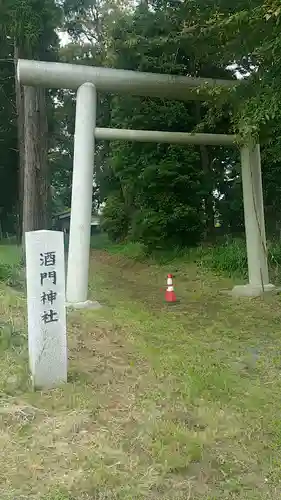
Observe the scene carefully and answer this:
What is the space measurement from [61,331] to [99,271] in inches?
427

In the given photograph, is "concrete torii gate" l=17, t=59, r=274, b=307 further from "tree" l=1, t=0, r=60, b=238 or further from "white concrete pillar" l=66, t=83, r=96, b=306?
"tree" l=1, t=0, r=60, b=238

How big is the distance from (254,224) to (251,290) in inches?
51.0

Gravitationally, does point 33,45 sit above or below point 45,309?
above

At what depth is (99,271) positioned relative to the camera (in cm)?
1522

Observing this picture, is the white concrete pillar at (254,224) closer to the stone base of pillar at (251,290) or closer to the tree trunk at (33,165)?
the stone base of pillar at (251,290)

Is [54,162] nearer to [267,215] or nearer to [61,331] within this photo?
[267,215]

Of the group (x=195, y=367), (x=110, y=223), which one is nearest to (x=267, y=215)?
(x=110, y=223)

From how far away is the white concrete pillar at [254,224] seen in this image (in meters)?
9.95

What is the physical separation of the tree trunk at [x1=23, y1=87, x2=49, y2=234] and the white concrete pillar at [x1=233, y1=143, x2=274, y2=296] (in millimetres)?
5356

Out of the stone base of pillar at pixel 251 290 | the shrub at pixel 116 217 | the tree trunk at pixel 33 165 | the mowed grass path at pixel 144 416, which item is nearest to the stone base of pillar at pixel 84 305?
the mowed grass path at pixel 144 416

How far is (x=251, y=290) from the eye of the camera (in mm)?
9820

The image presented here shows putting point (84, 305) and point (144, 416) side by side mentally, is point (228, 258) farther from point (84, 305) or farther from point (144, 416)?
point (144, 416)

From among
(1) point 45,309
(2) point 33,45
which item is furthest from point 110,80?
(1) point 45,309

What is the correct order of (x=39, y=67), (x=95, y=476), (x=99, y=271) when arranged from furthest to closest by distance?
(x=99, y=271), (x=39, y=67), (x=95, y=476)
